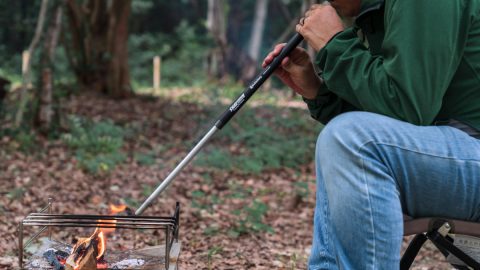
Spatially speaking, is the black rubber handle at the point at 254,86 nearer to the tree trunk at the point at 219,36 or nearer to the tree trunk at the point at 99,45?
the tree trunk at the point at 99,45

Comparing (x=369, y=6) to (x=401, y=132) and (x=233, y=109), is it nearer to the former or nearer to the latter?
(x=401, y=132)

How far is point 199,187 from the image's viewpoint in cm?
659

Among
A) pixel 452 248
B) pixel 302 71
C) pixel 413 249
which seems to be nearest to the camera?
pixel 452 248

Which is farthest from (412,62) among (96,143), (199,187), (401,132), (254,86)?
(96,143)

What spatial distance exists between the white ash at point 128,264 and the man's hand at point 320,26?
42.7 inches

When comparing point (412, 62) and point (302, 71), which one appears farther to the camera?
point (302, 71)

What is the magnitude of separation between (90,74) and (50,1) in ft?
14.8

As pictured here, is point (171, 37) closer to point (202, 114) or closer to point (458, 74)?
point (202, 114)

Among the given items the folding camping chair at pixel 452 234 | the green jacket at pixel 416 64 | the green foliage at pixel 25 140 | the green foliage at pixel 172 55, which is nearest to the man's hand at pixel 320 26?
the green jacket at pixel 416 64

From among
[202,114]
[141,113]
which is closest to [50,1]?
[141,113]

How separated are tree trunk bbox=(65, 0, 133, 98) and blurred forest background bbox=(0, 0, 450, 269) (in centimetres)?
2

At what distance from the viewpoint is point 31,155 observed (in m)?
7.46

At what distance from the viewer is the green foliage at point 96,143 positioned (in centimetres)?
712

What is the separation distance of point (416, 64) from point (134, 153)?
6.47 metres
